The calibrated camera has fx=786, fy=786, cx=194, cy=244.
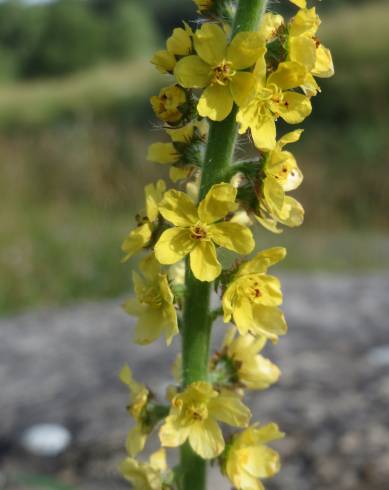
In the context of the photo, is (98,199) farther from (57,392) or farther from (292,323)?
(57,392)

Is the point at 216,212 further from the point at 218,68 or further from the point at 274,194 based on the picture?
the point at 218,68

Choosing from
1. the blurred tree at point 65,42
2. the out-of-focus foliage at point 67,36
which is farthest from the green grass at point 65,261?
the blurred tree at point 65,42

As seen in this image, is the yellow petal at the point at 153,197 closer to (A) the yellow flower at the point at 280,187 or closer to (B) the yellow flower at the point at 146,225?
(B) the yellow flower at the point at 146,225

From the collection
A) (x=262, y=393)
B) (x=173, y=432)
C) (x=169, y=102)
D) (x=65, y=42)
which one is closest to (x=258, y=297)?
(x=173, y=432)

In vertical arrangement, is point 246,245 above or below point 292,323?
above

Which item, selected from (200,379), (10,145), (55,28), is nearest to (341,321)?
(200,379)
